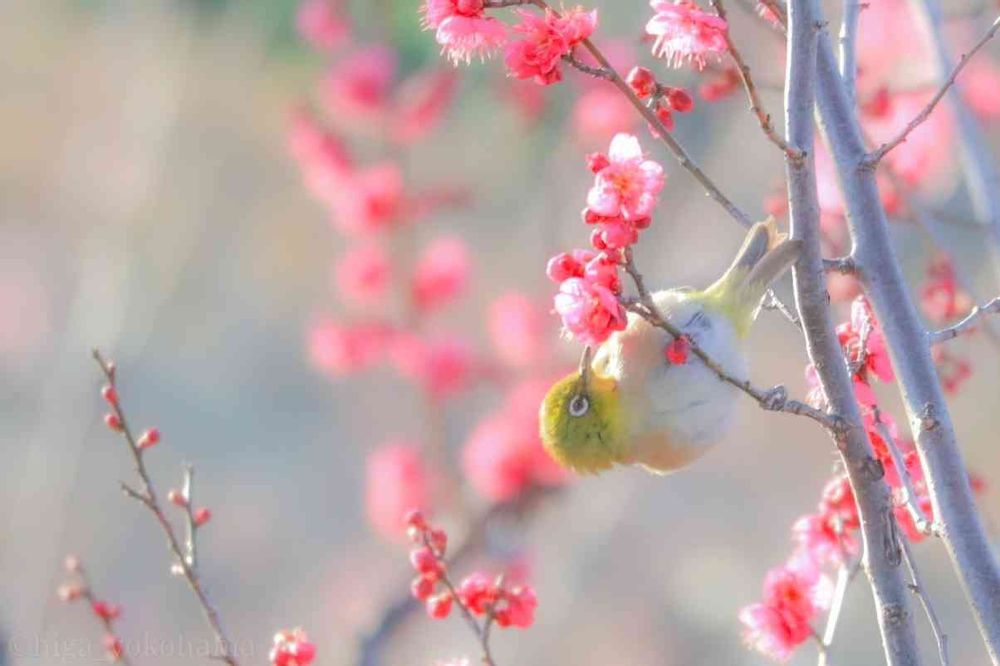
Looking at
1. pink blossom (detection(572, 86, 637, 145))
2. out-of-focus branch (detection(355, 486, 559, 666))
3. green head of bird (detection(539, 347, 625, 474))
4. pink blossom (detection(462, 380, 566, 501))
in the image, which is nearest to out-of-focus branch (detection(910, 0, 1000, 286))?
green head of bird (detection(539, 347, 625, 474))

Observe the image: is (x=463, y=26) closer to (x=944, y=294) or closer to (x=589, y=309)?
(x=589, y=309)

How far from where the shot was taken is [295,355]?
8.16 m

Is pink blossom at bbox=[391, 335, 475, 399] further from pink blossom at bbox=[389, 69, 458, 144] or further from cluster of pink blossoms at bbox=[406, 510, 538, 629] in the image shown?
cluster of pink blossoms at bbox=[406, 510, 538, 629]

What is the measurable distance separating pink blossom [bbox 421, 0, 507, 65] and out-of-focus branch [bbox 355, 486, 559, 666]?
1488 mm

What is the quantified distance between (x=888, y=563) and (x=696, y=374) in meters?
0.82

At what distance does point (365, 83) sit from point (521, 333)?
1054 mm

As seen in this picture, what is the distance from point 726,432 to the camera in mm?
2266

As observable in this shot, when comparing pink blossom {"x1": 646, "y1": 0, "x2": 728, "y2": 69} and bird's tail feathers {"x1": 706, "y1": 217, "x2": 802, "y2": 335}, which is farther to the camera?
bird's tail feathers {"x1": 706, "y1": 217, "x2": 802, "y2": 335}

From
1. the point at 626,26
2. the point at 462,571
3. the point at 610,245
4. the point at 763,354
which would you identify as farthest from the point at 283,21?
the point at 610,245

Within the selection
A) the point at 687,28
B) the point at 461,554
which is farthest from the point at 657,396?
the point at 461,554

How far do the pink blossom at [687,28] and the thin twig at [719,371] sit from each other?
0.92 ft

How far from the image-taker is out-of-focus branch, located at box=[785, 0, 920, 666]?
4.42ft

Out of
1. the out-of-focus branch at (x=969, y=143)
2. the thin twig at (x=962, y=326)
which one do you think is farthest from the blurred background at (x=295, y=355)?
the thin twig at (x=962, y=326)

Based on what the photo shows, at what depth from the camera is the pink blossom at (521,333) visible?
4.63m
